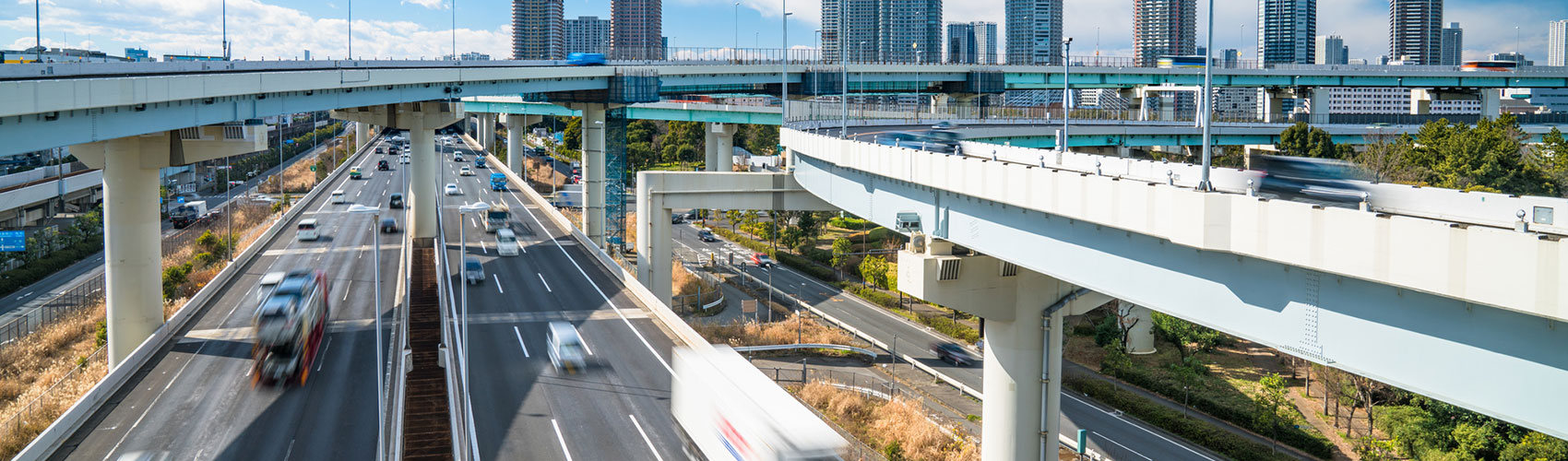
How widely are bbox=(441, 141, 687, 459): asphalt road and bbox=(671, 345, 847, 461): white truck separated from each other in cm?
295

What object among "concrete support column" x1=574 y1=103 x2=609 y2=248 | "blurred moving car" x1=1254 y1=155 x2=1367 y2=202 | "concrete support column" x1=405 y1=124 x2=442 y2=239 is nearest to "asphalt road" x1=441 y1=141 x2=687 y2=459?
"concrete support column" x1=405 y1=124 x2=442 y2=239

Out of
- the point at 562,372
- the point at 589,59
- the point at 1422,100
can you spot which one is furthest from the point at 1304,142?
the point at 562,372

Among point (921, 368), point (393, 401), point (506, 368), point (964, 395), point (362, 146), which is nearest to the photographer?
point (393, 401)

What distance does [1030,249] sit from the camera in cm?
2312

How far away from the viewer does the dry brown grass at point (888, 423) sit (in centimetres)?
3272

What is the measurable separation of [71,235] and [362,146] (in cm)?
9085

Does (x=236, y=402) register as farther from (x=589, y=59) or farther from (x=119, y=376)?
(x=589, y=59)

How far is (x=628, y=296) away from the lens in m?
44.1

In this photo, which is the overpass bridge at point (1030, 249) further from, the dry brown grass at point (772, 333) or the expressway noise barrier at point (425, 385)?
the dry brown grass at point (772, 333)

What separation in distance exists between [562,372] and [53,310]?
1434 inches

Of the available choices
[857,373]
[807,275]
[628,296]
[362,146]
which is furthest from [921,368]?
[362,146]

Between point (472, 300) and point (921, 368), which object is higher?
point (472, 300)

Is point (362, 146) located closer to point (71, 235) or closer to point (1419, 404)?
point (71, 235)

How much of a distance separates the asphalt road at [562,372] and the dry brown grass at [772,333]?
5.28 meters
